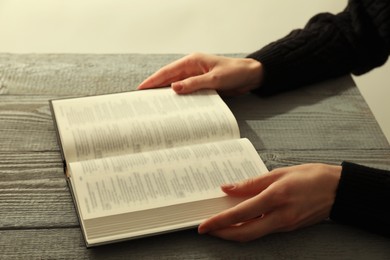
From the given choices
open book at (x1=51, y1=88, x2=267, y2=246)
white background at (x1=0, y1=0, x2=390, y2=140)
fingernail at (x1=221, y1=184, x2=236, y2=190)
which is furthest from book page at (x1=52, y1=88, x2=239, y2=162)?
white background at (x1=0, y1=0, x2=390, y2=140)

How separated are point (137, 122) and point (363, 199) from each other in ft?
1.10

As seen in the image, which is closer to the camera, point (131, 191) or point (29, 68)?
point (131, 191)

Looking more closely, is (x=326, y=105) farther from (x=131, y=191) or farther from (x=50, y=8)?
(x=50, y=8)

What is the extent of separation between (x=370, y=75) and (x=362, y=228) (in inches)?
50.4

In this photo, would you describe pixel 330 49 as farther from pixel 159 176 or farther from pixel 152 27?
pixel 152 27

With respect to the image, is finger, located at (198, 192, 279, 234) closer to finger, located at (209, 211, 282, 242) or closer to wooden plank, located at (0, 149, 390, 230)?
finger, located at (209, 211, 282, 242)

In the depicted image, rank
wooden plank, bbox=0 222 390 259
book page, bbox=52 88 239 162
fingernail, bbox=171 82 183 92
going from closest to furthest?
wooden plank, bbox=0 222 390 259
book page, bbox=52 88 239 162
fingernail, bbox=171 82 183 92

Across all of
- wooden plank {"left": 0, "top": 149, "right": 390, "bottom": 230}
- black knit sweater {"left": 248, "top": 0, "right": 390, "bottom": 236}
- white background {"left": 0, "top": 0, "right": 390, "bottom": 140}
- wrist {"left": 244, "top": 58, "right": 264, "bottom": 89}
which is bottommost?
white background {"left": 0, "top": 0, "right": 390, "bottom": 140}

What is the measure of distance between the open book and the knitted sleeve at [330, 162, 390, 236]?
0.11 metres

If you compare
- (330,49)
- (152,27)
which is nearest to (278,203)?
(330,49)

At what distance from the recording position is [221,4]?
6.67ft

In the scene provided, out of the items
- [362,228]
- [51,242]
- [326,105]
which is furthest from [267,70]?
[51,242]

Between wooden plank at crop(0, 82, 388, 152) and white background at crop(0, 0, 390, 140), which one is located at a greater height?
wooden plank at crop(0, 82, 388, 152)

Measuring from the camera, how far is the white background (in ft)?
6.11
